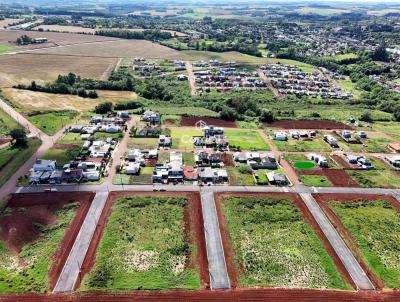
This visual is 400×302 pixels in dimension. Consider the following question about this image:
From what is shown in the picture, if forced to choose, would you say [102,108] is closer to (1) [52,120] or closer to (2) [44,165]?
(1) [52,120]

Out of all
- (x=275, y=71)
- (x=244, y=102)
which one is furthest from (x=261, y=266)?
(x=275, y=71)

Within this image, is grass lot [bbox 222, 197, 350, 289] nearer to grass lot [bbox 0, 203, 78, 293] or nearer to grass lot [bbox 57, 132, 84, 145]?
grass lot [bbox 0, 203, 78, 293]

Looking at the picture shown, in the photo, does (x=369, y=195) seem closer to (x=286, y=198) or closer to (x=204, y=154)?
→ (x=286, y=198)

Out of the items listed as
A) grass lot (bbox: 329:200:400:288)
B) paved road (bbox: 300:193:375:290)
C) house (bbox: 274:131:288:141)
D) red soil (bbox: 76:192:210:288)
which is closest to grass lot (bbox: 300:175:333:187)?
paved road (bbox: 300:193:375:290)

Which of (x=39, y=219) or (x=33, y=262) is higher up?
(x=33, y=262)

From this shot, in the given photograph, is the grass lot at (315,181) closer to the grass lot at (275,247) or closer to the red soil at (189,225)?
the grass lot at (275,247)

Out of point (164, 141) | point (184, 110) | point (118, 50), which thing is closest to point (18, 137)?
point (164, 141)
